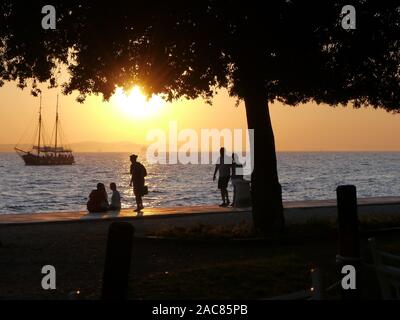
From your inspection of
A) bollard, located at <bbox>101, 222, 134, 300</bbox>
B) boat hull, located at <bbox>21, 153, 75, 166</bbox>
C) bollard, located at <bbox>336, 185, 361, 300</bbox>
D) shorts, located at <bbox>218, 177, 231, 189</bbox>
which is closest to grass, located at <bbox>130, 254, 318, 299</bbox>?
bollard, located at <bbox>336, 185, 361, 300</bbox>

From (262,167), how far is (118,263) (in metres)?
11.1

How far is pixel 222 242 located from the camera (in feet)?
48.8

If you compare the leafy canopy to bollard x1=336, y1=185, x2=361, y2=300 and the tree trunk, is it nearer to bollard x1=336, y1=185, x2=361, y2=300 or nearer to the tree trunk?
the tree trunk

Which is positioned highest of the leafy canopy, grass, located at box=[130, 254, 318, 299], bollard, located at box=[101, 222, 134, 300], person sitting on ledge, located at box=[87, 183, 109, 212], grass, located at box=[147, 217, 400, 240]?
the leafy canopy

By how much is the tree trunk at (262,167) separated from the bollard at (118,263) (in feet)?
35.7

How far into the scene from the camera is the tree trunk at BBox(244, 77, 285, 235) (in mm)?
16000

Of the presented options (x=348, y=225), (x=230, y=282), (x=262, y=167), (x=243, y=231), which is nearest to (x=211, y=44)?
(x=262, y=167)

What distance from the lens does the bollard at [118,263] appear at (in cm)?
521

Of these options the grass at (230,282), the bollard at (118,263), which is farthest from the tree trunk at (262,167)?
the bollard at (118,263)

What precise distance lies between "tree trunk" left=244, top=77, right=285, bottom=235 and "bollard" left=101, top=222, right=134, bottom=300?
35.7 ft

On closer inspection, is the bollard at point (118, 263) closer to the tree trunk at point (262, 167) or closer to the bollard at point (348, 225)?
the bollard at point (348, 225)
